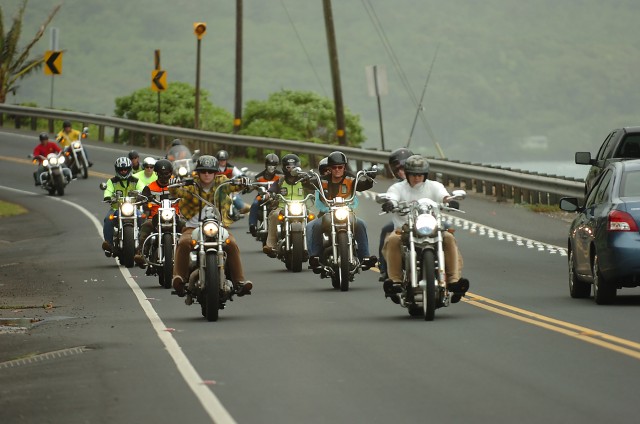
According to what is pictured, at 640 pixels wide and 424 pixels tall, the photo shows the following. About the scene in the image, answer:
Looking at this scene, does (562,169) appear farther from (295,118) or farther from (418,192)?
(295,118)

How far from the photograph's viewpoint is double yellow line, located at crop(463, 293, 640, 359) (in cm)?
1521

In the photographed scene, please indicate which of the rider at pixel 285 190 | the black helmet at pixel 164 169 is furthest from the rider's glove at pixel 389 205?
the rider at pixel 285 190

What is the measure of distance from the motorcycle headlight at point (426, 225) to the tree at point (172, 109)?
191 feet

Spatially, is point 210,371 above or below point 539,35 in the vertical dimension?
below

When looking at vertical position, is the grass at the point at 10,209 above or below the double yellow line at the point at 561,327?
above

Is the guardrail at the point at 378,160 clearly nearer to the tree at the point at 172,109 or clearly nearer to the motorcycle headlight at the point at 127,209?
the motorcycle headlight at the point at 127,209

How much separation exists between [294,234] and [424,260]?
7855mm

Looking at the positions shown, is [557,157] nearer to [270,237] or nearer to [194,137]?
[194,137]

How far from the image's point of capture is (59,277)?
26.3 m

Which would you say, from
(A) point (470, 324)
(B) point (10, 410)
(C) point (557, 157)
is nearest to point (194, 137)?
(A) point (470, 324)

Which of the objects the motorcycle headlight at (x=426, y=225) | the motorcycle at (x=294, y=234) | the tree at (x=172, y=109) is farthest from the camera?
the tree at (x=172, y=109)

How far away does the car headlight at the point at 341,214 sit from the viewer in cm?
2170

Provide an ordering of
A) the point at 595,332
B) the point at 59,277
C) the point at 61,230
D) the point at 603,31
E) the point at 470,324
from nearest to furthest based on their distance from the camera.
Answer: the point at 595,332
the point at 470,324
the point at 59,277
the point at 61,230
the point at 603,31

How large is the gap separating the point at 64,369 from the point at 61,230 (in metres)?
22.1
